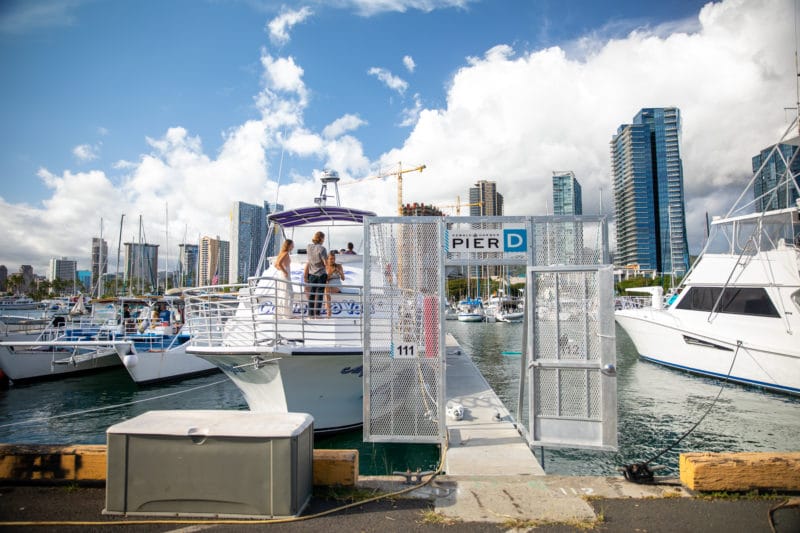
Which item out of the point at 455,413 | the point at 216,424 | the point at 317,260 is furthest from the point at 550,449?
the point at 216,424

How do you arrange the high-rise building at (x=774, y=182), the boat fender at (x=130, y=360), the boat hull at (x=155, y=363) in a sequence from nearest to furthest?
the high-rise building at (x=774, y=182) → the boat fender at (x=130, y=360) → the boat hull at (x=155, y=363)

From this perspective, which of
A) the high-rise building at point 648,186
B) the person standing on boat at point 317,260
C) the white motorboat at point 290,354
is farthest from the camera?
the high-rise building at point 648,186

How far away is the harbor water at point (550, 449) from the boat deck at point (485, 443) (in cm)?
104

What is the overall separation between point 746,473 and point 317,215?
945 cm

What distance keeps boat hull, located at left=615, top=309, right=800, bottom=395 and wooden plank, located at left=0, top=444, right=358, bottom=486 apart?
37.2ft

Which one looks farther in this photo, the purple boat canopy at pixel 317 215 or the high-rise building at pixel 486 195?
the high-rise building at pixel 486 195

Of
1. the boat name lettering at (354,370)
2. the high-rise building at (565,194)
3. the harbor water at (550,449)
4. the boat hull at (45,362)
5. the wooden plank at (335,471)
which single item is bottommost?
the harbor water at (550,449)

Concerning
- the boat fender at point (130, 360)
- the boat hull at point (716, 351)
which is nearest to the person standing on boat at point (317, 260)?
the boat fender at point (130, 360)

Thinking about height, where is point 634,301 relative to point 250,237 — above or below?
below

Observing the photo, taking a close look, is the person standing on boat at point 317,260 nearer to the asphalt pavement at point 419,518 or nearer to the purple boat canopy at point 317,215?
the purple boat canopy at point 317,215

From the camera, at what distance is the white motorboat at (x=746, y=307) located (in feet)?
42.2

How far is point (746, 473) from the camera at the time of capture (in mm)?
4254

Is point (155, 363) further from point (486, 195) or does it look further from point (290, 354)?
point (486, 195)

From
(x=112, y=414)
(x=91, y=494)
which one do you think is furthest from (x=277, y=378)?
(x=112, y=414)
